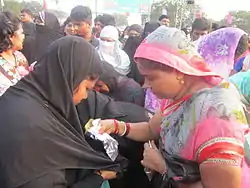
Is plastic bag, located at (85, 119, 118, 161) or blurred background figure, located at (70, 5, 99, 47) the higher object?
blurred background figure, located at (70, 5, 99, 47)

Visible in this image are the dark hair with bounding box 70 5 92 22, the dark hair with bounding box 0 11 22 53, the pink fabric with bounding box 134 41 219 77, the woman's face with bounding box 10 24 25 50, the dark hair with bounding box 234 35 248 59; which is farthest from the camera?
the dark hair with bounding box 70 5 92 22

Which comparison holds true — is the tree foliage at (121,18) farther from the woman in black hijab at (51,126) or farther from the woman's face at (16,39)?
the woman in black hijab at (51,126)

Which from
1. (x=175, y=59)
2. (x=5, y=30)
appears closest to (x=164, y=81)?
(x=175, y=59)

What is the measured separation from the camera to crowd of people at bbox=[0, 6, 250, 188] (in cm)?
121

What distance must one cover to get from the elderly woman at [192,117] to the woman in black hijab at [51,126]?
13.8 inches

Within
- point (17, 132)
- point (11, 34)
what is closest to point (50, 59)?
point (17, 132)

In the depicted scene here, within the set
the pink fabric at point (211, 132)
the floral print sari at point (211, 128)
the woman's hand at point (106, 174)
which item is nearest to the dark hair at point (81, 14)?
the woman's hand at point (106, 174)

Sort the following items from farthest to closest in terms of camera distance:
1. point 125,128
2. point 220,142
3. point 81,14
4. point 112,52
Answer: point 112,52 < point 81,14 < point 125,128 < point 220,142

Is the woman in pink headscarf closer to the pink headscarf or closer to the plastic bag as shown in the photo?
the plastic bag

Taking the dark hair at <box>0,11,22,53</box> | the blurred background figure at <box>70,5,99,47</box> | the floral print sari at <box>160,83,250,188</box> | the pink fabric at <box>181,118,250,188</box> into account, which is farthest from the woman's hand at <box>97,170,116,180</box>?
the blurred background figure at <box>70,5,99,47</box>

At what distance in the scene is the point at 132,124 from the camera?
191 cm

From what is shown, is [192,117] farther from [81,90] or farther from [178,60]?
[81,90]

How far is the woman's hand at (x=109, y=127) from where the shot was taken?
1.81 metres

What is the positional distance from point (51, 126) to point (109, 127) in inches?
16.1
